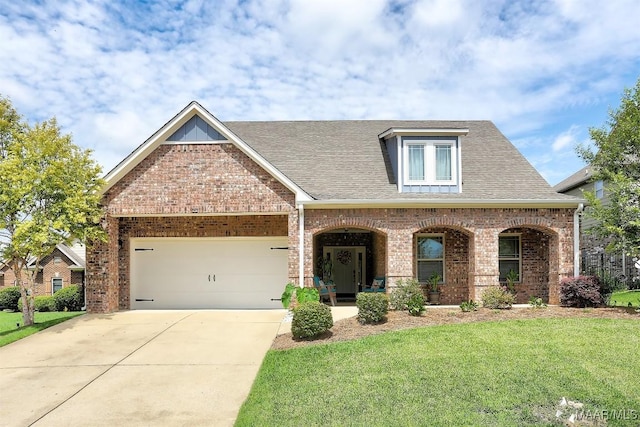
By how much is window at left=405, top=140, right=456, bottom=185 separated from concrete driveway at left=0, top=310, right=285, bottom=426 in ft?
19.8

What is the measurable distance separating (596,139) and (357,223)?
23.2ft

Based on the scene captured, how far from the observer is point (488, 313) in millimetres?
12328

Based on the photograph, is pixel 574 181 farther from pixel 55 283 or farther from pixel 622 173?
pixel 55 283

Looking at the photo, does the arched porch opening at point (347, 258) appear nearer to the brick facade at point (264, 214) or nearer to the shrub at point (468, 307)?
the brick facade at point (264, 214)

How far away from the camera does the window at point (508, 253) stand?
15.9 m

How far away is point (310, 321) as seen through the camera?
412 inches

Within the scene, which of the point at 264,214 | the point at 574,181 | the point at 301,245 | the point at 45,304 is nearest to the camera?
the point at 301,245

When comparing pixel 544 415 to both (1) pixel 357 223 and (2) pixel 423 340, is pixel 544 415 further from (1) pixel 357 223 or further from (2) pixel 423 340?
(1) pixel 357 223

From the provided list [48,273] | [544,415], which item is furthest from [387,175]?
[48,273]

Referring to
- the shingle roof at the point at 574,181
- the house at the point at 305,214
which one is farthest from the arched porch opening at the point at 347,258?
the shingle roof at the point at 574,181

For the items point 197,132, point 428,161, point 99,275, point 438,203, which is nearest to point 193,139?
point 197,132

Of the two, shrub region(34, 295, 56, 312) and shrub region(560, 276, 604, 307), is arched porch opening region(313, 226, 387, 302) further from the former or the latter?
shrub region(34, 295, 56, 312)

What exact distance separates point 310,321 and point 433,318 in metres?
3.27

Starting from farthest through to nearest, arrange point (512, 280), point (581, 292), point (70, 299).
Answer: point (70, 299) → point (512, 280) → point (581, 292)
